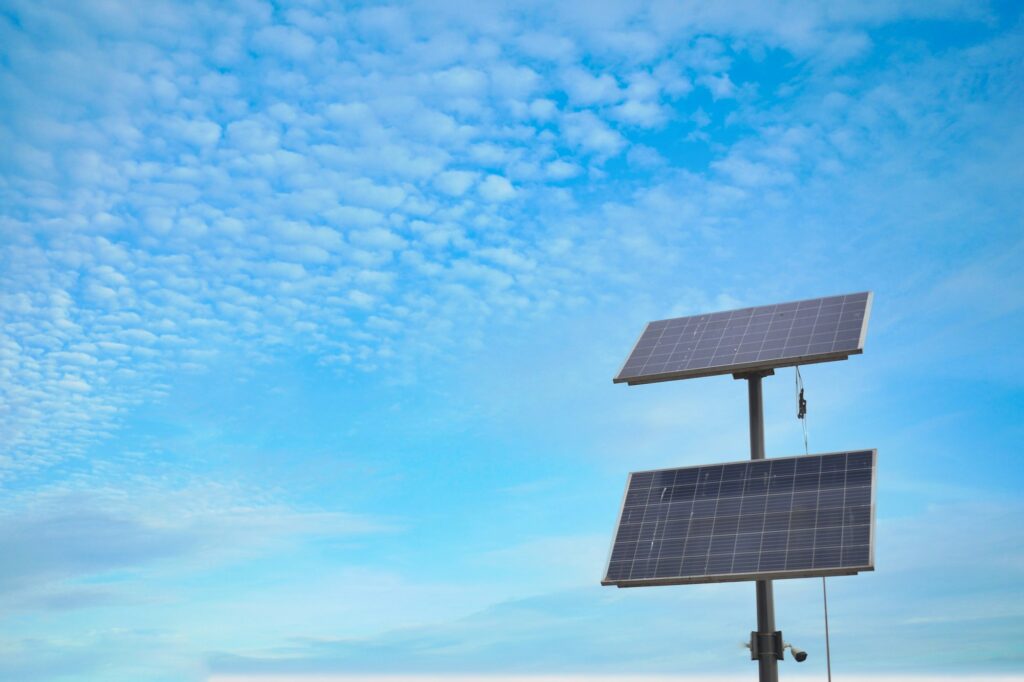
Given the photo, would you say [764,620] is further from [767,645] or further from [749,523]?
[749,523]

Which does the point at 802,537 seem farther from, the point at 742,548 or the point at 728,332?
the point at 728,332

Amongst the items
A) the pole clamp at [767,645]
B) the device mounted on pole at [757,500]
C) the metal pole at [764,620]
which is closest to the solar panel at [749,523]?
the device mounted on pole at [757,500]

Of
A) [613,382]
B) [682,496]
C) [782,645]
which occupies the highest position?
[613,382]

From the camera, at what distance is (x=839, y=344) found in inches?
811

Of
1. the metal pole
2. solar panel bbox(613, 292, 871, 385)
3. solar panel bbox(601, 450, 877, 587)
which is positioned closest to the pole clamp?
the metal pole

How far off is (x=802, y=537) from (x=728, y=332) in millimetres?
5432

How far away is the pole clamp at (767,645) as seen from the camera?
19.8 m

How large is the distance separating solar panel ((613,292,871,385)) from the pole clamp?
4885mm

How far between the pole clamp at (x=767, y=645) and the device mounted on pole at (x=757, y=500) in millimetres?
21

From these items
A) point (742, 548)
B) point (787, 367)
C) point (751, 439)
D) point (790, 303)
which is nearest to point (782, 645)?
point (742, 548)

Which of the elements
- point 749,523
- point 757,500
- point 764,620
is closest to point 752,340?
point 757,500

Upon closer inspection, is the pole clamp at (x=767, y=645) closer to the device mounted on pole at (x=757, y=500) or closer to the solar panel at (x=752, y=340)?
the device mounted on pole at (x=757, y=500)

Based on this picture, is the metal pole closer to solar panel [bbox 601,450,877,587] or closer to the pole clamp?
the pole clamp

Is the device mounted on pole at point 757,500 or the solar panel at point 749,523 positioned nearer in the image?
the solar panel at point 749,523
